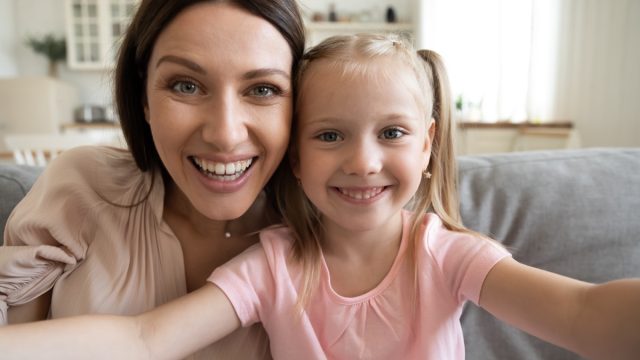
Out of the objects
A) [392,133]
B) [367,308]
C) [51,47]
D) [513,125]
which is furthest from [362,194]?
[51,47]

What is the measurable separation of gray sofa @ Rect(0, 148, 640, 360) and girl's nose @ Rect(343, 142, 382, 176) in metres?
0.39

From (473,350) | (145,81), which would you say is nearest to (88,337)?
(145,81)

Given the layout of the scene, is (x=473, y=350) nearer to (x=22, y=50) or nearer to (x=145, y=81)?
(x=145, y=81)

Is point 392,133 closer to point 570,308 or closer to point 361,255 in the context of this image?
point 361,255

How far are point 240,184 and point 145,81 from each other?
0.31m

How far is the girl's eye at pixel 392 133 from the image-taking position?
82 centimetres

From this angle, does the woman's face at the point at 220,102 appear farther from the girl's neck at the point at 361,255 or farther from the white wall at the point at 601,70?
the white wall at the point at 601,70

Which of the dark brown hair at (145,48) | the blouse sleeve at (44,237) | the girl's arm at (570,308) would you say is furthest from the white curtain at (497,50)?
the blouse sleeve at (44,237)

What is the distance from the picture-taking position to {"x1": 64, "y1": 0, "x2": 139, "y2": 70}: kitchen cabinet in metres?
4.93

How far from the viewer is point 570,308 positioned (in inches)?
25.5

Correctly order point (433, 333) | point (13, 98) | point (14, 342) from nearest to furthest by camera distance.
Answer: point (14, 342) < point (433, 333) < point (13, 98)

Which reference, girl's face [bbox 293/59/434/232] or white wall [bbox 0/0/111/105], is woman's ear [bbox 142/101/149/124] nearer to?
girl's face [bbox 293/59/434/232]

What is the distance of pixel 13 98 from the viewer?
180 inches

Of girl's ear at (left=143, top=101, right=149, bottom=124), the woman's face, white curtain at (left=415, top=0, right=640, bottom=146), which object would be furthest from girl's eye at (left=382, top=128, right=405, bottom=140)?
white curtain at (left=415, top=0, right=640, bottom=146)
